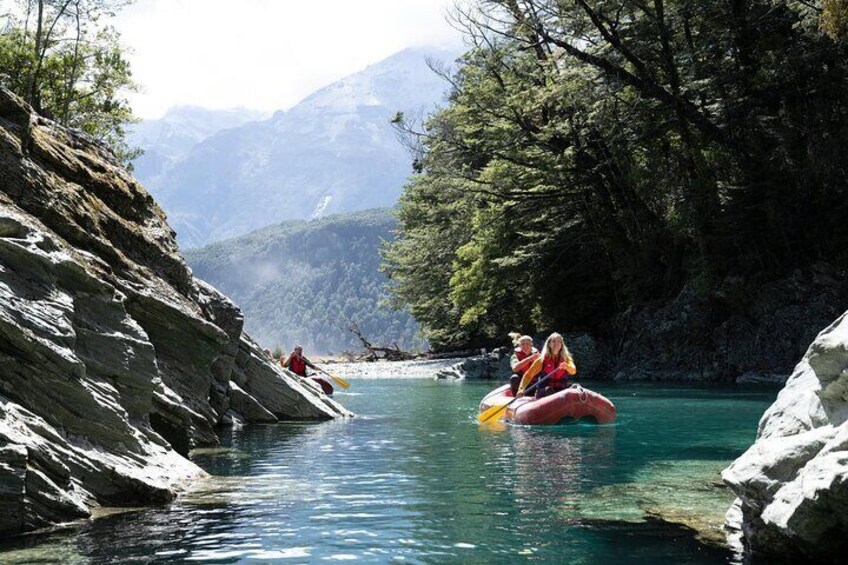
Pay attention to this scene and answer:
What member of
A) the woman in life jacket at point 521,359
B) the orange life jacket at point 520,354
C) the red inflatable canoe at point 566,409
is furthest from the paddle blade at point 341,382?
the red inflatable canoe at point 566,409

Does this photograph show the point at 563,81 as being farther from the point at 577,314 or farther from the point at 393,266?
the point at 393,266

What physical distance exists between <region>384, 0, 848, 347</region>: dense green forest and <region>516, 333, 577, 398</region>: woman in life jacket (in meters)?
11.8

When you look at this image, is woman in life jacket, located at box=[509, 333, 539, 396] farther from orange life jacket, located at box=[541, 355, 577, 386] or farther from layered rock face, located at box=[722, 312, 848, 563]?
layered rock face, located at box=[722, 312, 848, 563]

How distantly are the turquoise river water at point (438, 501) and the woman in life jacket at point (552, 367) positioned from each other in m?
1.20

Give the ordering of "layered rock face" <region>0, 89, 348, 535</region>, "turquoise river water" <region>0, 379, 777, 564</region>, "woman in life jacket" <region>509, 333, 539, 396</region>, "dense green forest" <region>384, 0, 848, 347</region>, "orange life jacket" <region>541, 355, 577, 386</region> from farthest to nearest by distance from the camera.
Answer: "dense green forest" <region>384, 0, 848, 347</region>
"woman in life jacket" <region>509, 333, 539, 396</region>
"orange life jacket" <region>541, 355, 577, 386</region>
"layered rock face" <region>0, 89, 348, 535</region>
"turquoise river water" <region>0, 379, 777, 564</region>

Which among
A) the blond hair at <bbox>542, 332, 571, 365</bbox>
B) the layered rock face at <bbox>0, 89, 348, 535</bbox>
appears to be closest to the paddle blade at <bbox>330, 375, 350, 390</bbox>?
the blond hair at <bbox>542, 332, 571, 365</bbox>

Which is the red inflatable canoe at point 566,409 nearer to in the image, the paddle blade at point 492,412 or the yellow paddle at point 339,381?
the paddle blade at point 492,412

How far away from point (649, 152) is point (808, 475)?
30487 millimetres

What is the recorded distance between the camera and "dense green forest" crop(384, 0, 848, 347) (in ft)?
97.9

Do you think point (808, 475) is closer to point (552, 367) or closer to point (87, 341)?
point (87, 341)

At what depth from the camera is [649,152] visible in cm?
3522

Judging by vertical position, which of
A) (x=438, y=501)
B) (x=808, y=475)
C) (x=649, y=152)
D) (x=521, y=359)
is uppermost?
(x=649, y=152)

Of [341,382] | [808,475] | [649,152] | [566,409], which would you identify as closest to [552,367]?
[566,409]

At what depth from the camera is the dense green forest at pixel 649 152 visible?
97.9 feet
